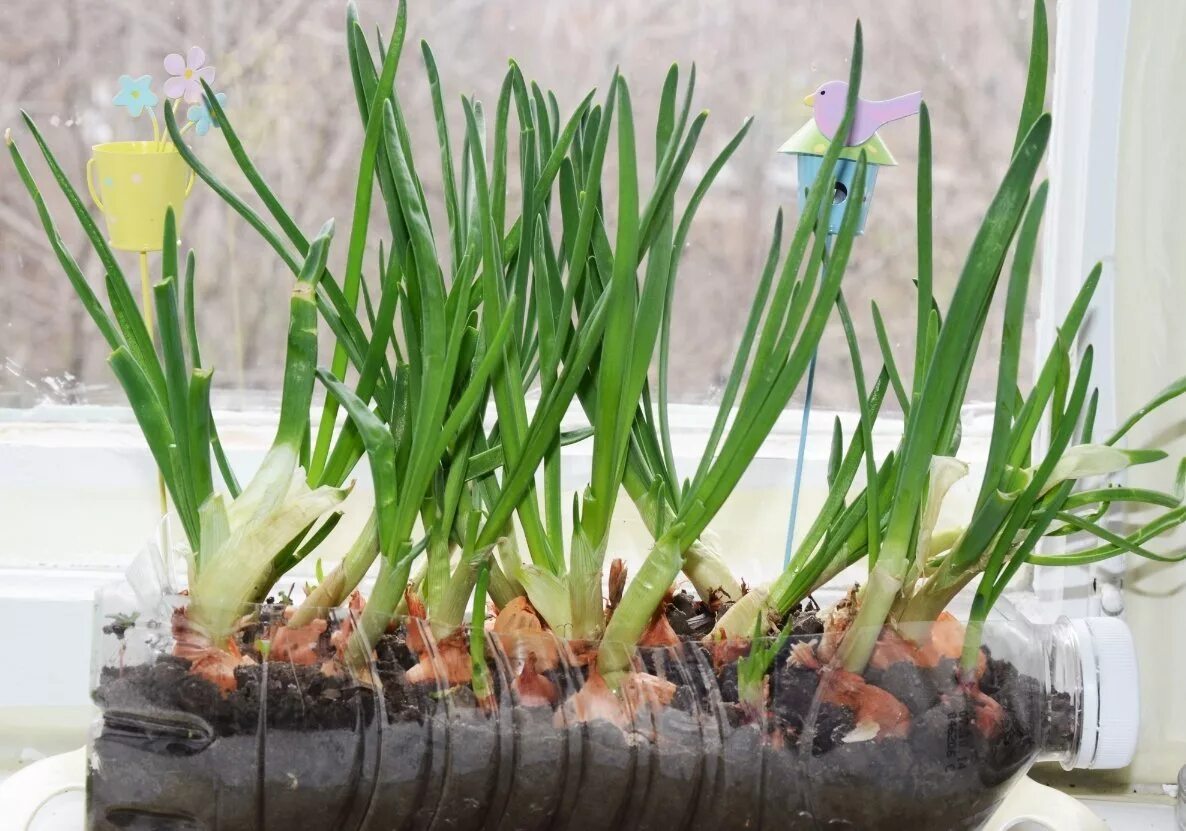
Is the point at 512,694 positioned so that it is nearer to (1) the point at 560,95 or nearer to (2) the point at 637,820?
(2) the point at 637,820

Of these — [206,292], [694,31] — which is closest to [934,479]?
[694,31]

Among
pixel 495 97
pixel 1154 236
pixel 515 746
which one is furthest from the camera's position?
pixel 495 97

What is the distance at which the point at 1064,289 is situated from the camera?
780mm

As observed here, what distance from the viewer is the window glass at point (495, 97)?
0.83 m

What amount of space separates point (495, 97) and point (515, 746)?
0.52 m

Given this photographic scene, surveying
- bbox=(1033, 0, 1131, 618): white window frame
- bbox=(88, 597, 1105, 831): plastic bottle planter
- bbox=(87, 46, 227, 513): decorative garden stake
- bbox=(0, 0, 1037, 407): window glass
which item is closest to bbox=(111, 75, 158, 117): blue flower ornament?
bbox=(87, 46, 227, 513): decorative garden stake

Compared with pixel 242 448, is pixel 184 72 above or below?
above

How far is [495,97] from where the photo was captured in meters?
0.85

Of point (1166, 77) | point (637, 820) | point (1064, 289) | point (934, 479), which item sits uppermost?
point (1166, 77)

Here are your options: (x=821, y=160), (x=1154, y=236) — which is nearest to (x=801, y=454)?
(x=821, y=160)

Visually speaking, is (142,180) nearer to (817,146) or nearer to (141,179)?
(141,179)

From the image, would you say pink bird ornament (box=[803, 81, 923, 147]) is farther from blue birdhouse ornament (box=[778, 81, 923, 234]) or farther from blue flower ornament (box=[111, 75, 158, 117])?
blue flower ornament (box=[111, 75, 158, 117])

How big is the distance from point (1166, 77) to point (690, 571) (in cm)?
42

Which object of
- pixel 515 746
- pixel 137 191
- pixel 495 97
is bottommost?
pixel 515 746
